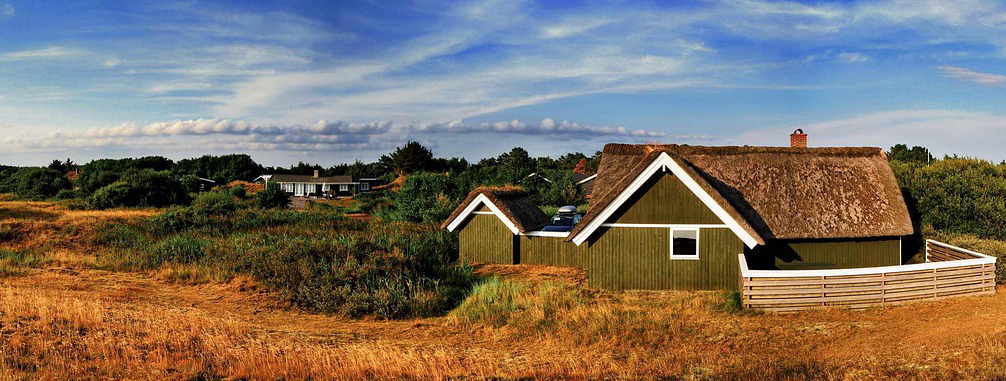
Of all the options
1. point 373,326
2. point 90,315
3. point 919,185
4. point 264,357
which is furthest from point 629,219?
point 919,185

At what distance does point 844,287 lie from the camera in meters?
15.9

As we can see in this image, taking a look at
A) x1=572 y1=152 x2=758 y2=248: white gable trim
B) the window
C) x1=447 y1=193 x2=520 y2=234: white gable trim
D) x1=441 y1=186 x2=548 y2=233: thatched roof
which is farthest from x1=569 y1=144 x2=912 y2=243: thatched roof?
x1=447 y1=193 x2=520 y2=234: white gable trim

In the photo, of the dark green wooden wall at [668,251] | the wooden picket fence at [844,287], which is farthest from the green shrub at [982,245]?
the dark green wooden wall at [668,251]

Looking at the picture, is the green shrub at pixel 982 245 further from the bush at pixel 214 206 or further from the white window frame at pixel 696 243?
the bush at pixel 214 206

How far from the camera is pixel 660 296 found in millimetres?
17766

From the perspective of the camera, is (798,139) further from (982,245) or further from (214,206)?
(214,206)

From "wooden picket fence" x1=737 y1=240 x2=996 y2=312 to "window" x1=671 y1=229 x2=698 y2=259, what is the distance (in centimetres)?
192

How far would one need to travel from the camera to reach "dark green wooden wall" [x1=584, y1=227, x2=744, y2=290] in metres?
18.2

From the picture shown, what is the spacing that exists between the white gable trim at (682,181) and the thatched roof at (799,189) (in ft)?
0.48

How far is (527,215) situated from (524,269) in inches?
96.8

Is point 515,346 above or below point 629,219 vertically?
below

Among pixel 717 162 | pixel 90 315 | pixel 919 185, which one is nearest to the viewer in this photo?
pixel 90 315

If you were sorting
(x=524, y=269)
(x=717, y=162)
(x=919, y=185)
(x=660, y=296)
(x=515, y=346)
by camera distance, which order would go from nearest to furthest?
(x=515, y=346) → (x=660, y=296) → (x=717, y=162) → (x=524, y=269) → (x=919, y=185)

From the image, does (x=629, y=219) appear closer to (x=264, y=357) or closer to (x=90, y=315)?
(x=264, y=357)
